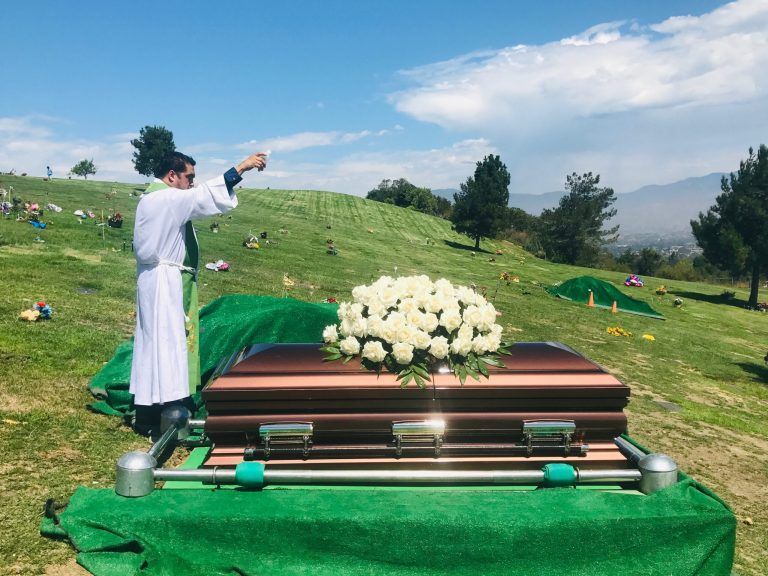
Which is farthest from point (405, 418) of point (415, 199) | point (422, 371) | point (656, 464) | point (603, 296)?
point (415, 199)

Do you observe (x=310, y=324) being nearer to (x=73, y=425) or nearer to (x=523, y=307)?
(x=73, y=425)

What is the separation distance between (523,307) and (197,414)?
15284 mm

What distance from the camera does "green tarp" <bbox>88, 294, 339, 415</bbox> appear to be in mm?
6467

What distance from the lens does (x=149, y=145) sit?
7294 cm

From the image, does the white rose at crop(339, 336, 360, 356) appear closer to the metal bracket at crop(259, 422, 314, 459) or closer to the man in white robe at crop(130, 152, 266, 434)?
the metal bracket at crop(259, 422, 314, 459)

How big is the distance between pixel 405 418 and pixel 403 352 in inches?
17.1

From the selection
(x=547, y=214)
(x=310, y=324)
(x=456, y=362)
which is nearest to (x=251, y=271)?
(x=310, y=324)

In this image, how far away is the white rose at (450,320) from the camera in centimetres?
380

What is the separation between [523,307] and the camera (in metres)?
19.2

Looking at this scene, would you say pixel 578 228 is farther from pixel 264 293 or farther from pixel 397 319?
pixel 397 319

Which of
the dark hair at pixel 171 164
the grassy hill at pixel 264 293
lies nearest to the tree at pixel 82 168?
the grassy hill at pixel 264 293

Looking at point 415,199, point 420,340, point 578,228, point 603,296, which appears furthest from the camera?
point 415,199

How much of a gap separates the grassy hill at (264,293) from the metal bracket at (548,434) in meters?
2.09

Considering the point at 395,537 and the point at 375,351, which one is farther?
the point at 375,351
